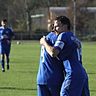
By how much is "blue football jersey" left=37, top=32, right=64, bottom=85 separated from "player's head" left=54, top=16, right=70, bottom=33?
234mm

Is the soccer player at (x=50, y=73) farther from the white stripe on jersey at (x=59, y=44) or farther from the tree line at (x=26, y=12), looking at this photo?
the tree line at (x=26, y=12)

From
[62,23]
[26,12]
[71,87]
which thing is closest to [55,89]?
[71,87]

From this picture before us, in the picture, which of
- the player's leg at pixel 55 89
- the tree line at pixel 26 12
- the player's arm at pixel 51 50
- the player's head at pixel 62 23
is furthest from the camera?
the tree line at pixel 26 12

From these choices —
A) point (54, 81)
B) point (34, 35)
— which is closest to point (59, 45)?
point (54, 81)

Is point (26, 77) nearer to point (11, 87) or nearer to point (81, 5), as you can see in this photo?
point (11, 87)

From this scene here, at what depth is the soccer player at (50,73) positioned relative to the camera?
8.03 metres

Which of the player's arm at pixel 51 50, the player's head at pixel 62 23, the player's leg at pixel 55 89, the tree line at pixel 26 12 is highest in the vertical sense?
the player's head at pixel 62 23

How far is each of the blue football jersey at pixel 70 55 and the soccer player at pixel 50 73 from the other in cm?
14

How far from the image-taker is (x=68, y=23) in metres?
7.80

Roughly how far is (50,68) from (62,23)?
30.8 inches

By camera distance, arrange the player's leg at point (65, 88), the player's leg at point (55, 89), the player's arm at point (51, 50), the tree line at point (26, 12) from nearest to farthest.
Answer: the player's arm at point (51, 50) → the player's leg at point (65, 88) → the player's leg at point (55, 89) → the tree line at point (26, 12)

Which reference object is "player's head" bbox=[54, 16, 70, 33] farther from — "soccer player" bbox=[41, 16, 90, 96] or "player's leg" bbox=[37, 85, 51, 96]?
"player's leg" bbox=[37, 85, 51, 96]

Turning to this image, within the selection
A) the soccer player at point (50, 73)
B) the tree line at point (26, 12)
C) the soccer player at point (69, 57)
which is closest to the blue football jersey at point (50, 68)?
the soccer player at point (50, 73)

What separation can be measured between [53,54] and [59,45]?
18 centimetres
